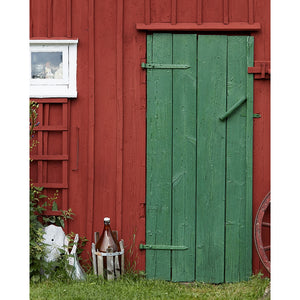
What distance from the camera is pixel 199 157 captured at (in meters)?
4.68

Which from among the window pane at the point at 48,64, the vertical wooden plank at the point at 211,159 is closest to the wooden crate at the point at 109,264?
the vertical wooden plank at the point at 211,159

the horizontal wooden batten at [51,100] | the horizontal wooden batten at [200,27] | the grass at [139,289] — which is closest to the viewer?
the grass at [139,289]

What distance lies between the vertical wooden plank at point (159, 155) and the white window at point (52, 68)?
2.65 feet

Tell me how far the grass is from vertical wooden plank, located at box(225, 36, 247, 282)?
27 centimetres

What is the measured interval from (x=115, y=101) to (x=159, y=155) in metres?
0.72

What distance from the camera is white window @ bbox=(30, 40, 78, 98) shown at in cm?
472

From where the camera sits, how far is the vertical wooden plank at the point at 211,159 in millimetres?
4652

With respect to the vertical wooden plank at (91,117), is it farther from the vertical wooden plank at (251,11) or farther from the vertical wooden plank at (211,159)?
the vertical wooden plank at (251,11)

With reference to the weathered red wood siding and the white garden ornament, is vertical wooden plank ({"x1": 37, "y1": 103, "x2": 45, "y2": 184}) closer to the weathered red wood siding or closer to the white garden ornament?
the weathered red wood siding

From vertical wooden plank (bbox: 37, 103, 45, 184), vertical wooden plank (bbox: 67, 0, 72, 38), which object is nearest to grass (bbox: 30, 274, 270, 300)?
vertical wooden plank (bbox: 37, 103, 45, 184)

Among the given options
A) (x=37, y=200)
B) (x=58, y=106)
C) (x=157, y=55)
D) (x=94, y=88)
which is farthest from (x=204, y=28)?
(x=37, y=200)

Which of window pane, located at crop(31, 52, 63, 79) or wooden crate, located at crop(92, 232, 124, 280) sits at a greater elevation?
window pane, located at crop(31, 52, 63, 79)

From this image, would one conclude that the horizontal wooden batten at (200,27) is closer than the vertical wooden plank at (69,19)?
Yes

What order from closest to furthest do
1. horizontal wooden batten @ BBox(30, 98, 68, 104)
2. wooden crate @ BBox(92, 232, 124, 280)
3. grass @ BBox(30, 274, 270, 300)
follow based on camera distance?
grass @ BBox(30, 274, 270, 300) → wooden crate @ BBox(92, 232, 124, 280) → horizontal wooden batten @ BBox(30, 98, 68, 104)
